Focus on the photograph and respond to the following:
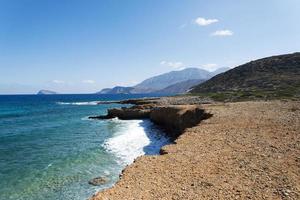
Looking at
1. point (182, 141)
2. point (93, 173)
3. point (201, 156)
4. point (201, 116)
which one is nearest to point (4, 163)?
point (93, 173)

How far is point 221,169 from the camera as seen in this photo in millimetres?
15023

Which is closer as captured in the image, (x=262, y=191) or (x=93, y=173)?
Result: (x=262, y=191)

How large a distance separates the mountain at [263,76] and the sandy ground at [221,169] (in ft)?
258

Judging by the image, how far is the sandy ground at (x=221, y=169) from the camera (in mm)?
12336

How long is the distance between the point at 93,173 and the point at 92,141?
14644mm

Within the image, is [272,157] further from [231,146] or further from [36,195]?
[36,195]

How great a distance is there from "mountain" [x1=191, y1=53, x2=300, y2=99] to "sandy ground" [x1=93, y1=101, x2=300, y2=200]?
258ft

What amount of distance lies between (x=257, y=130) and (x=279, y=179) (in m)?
11.2

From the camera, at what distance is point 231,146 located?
63.9 feet

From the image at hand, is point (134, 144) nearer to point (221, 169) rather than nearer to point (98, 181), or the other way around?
point (98, 181)

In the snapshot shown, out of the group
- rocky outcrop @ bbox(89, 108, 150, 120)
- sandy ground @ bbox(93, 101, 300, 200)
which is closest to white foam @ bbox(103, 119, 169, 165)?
sandy ground @ bbox(93, 101, 300, 200)

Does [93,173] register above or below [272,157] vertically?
below

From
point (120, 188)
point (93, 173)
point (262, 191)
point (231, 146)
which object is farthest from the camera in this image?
point (93, 173)

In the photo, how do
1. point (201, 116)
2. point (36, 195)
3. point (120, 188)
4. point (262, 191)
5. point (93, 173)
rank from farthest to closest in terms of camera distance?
point (201, 116)
point (93, 173)
point (36, 195)
point (120, 188)
point (262, 191)
